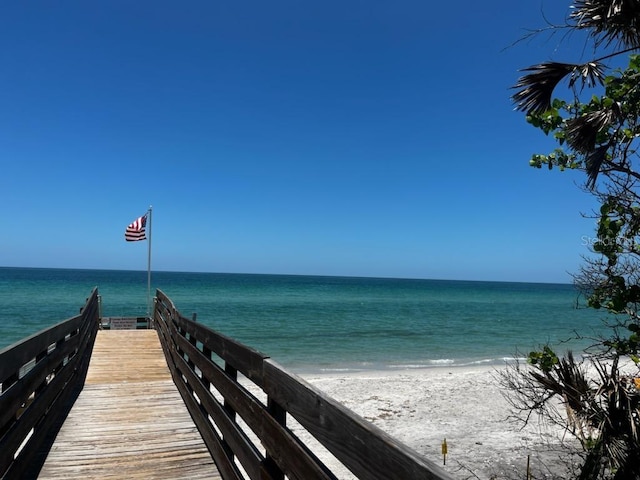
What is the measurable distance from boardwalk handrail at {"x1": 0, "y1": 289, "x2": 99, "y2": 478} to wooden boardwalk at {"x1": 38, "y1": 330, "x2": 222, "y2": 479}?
0.18 meters

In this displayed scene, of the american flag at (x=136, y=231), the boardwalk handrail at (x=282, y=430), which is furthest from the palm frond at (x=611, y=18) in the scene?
the american flag at (x=136, y=231)

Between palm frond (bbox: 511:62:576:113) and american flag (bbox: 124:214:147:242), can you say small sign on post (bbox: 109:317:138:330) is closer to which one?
american flag (bbox: 124:214:147:242)

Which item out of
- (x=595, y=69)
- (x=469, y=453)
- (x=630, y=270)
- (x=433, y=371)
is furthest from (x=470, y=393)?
(x=595, y=69)

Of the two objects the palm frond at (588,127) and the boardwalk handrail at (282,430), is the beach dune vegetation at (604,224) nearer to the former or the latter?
the palm frond at (588,127)

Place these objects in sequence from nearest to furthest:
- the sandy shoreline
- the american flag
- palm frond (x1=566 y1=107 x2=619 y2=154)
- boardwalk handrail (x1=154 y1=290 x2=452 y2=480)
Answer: boardwalk handrail (x1=154 y1=290 x2=452 y2=480) < palm frond (x1=566 y1=107 x2=619 y2=154) < the sandy shoreline < the american flag

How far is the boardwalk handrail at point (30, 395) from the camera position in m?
3.18

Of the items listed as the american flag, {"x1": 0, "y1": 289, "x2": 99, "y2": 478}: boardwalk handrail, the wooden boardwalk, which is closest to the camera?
{"x1": 0, "y1": 289, "x2": 99, "y2": 478}: boardwalk handrail

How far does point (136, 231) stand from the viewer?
19344mm

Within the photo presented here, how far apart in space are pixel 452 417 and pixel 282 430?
11.7m

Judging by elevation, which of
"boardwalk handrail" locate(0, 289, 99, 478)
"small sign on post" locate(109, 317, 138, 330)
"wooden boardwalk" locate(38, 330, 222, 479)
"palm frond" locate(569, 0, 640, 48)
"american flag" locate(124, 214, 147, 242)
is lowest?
"small sign on post" locate(109, 317, 138, 330)

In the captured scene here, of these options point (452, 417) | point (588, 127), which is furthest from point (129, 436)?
point (452, 417)

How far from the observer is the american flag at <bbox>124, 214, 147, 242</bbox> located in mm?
19141

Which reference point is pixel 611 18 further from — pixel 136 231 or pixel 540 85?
pixel 136 231

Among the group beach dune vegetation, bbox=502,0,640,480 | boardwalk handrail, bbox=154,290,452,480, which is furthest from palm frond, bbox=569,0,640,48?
boardwalk handrail, bbox=154,290,452,480
